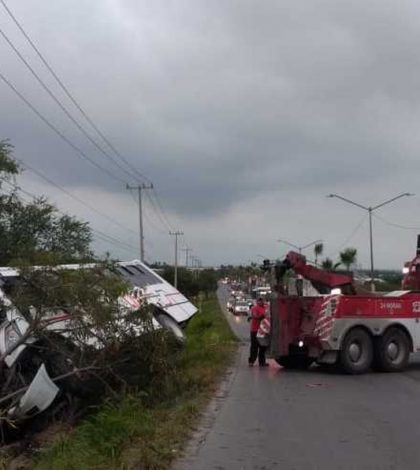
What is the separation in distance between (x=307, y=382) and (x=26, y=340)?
668 cm

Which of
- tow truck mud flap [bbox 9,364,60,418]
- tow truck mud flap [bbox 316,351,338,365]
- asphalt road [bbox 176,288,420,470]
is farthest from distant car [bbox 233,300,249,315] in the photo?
tow truck mud flap [bbox 9,364,60,418]

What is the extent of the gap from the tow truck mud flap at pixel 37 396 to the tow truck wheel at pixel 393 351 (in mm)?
9578

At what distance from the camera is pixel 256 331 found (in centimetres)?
2052

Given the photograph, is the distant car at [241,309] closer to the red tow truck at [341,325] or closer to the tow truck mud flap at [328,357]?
the red tow truck at [341,325]

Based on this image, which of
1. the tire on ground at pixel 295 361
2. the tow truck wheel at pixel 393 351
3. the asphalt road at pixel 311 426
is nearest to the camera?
the asphalt road at pixel 311 426

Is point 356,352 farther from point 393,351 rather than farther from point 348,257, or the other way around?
point 348,257

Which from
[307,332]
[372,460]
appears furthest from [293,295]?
[372,460]

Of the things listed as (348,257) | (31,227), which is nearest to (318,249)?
(348,257)

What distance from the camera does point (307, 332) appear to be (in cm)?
1947

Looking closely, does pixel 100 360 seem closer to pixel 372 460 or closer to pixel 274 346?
pixel 372 460

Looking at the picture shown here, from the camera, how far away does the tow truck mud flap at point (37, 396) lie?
38.4 feet

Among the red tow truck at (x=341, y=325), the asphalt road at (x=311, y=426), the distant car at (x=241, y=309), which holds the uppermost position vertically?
the distant car at (x=241, y=309)

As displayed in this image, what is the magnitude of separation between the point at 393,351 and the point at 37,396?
10410 millimetres

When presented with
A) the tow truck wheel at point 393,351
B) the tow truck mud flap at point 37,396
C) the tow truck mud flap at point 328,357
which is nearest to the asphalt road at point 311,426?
the tow truck mud flap at point 328,357
